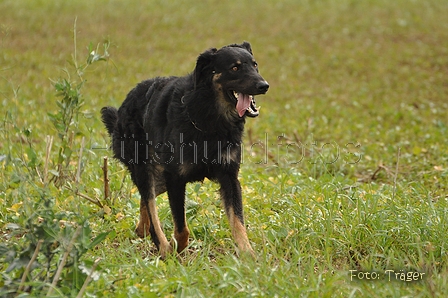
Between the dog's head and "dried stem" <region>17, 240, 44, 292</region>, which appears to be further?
the dog's head

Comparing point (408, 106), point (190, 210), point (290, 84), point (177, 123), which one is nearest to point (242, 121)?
point (177, 123)

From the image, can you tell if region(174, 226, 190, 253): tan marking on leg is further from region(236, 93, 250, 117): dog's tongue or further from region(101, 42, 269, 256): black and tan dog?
region(236, 93, 250, 117): dog's tongue

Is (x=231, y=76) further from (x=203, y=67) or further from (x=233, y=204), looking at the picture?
(x=233, y=204)

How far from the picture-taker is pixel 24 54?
15.3 metres

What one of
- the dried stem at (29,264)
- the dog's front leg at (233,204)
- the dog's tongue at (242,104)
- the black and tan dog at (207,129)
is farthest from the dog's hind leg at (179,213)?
the dried stem at (29,264)

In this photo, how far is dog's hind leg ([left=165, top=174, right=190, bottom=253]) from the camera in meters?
4.98

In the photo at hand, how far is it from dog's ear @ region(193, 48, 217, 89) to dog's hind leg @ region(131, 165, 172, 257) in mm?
1072

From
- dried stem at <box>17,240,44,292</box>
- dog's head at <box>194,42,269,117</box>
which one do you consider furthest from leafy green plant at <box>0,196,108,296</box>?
dog's head at <box>194,42,269,117</box>

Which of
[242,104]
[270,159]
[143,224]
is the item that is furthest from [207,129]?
[270,159]

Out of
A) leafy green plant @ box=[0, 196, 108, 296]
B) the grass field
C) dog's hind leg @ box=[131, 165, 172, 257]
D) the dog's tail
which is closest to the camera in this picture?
leafy green plant @ box=[0, 196, 108, 296]

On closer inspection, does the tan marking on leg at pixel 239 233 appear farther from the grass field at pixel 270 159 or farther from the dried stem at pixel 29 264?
the dried stem at pixel 29 264

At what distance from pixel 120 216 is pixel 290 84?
30.1 feet

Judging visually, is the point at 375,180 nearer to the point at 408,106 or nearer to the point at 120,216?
the point at 120,216

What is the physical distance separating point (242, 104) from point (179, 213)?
1.04 m
